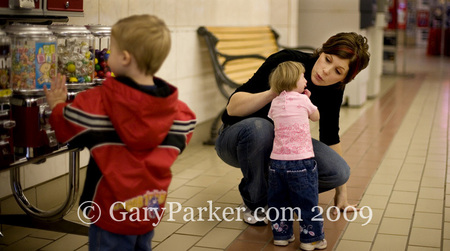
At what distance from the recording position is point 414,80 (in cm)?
1196

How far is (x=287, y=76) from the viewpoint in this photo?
3.00m

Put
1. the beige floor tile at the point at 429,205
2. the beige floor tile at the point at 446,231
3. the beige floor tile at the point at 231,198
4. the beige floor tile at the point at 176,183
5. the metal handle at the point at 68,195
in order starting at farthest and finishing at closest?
the beige floor tile at the point at 176,183, the beige floor tile at the point at 231,198, the beige floor tile at the point at 429,205, the beige floor tile at the point at 446,231, the metal handle at the point at 68,195

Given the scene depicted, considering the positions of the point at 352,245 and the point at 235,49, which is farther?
the point at 235,49

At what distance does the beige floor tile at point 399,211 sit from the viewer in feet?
12.5

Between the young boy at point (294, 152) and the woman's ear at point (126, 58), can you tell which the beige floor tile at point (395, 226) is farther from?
the woman's ear at point (126, 58)

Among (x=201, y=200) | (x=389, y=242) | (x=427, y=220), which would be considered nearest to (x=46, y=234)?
(x=201, y=200)

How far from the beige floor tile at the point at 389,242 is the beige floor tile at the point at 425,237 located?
47 millimetres

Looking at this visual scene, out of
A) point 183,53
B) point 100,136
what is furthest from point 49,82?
point 183,53

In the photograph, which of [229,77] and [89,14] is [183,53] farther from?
[89,14]

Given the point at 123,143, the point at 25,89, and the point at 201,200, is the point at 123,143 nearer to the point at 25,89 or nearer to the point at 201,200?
the point at 25,89

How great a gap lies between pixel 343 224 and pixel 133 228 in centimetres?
169

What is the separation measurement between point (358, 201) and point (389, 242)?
77 centimetres

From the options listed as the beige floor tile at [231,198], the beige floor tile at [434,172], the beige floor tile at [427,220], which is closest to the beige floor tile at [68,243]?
the beige floor tile at [231,198]

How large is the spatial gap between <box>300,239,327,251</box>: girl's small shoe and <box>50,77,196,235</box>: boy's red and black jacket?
1083 mm
